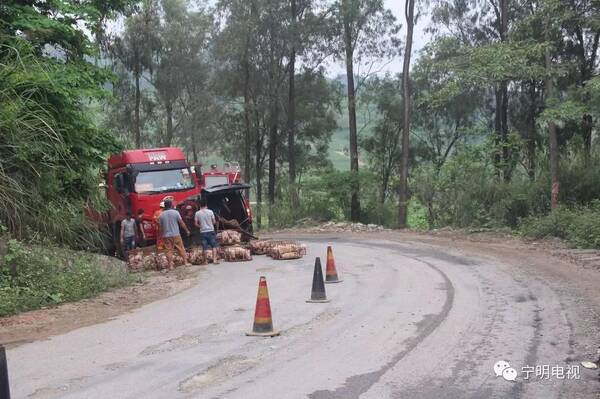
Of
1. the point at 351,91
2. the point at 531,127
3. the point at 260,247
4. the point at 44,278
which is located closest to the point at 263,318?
the point at 44,278

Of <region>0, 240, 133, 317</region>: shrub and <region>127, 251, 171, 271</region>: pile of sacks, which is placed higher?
<region>0, 240, 133, 317</region>: shrub

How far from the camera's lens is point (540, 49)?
72.9 ft

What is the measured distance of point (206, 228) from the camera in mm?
17703

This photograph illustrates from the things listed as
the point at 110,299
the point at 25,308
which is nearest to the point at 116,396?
the point at 25,308

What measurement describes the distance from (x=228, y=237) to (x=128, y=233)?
3.07 m

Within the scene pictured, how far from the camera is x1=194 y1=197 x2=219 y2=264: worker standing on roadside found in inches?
695

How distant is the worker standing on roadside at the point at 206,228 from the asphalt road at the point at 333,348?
5016mm

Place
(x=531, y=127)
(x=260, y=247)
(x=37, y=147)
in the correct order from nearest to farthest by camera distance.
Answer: (x=37, y=147) < (x=260, y=247) < (x=531, y=127)

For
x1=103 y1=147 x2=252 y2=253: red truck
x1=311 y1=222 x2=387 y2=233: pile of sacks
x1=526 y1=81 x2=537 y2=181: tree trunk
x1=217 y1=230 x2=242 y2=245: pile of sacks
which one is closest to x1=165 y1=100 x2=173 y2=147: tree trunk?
x1=311 y1=222 x2=387 y2=233: pile of sacks

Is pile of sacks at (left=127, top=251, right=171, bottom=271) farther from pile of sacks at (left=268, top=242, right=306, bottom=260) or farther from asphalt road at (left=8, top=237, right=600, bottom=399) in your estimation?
asphalt road at (left=8, top=237, right=600, bottom=399)

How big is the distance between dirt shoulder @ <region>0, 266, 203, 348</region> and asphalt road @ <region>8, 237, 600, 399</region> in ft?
1.42

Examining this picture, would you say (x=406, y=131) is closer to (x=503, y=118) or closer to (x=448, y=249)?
(x=503, y=118)

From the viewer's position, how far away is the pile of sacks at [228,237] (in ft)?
65.7

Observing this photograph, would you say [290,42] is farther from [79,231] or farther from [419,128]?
[79,231]
